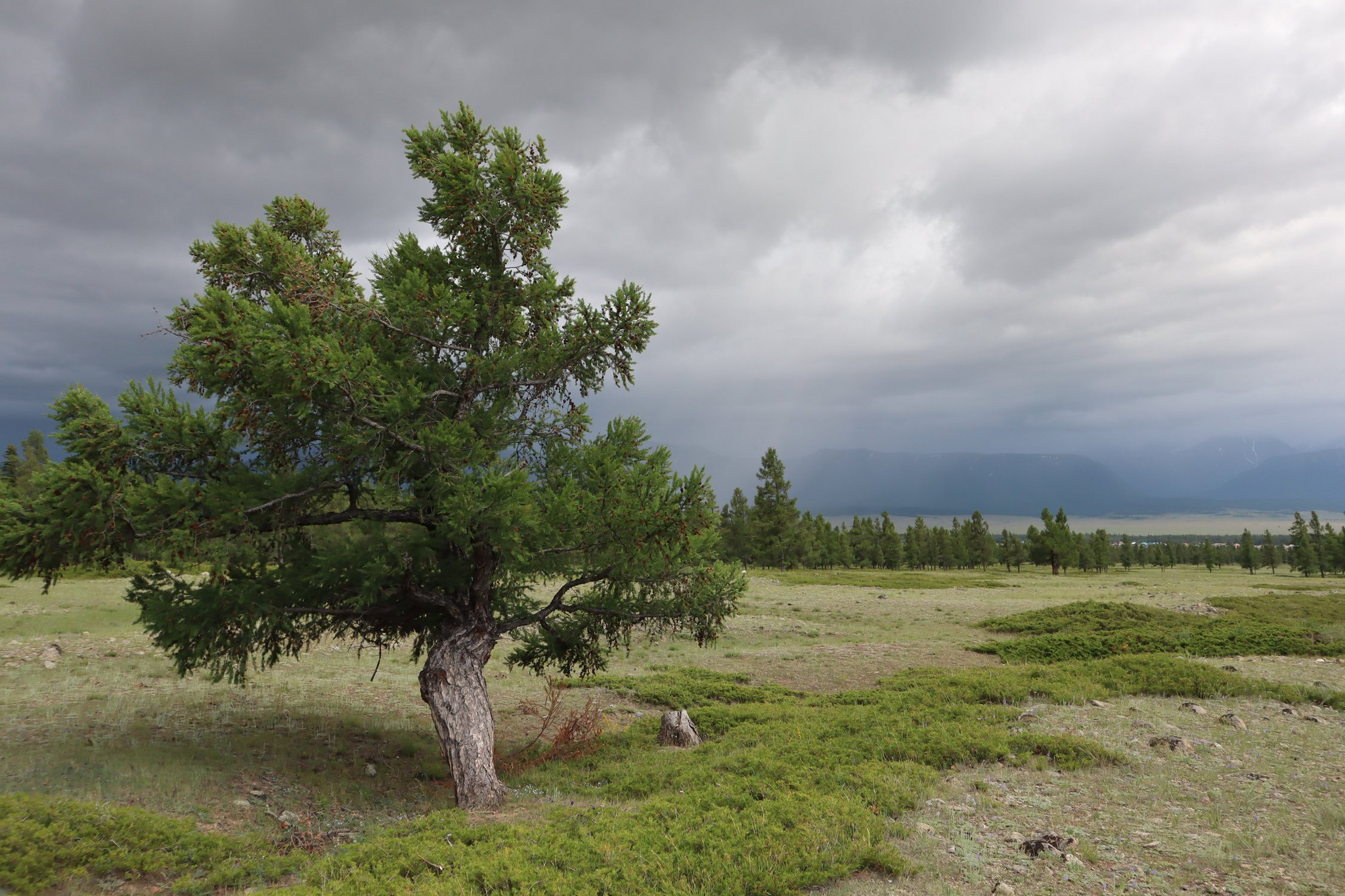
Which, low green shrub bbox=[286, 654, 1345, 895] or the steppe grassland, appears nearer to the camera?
the steppe grassland

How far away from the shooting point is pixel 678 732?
14555 mm

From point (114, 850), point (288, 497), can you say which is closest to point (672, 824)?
point (114, 850)

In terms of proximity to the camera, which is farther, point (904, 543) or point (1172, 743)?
point (904, 543)

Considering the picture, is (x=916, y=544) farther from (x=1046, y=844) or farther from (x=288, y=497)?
(x=288, y=497)

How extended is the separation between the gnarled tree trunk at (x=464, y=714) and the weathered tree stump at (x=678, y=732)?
176 inches

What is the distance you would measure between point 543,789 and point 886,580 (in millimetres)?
63641

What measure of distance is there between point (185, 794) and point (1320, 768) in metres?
18.0

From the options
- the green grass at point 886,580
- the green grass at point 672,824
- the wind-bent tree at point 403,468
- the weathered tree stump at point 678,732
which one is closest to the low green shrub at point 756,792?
the green grass at point 672,824

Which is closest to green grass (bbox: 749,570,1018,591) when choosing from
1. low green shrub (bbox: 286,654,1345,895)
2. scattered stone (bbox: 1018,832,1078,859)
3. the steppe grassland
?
the steppe grassland

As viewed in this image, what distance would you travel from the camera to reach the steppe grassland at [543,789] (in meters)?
7.05

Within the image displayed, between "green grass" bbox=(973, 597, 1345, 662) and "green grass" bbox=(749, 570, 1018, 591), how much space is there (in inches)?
1056

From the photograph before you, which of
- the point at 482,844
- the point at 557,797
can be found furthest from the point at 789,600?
the point at 482,844

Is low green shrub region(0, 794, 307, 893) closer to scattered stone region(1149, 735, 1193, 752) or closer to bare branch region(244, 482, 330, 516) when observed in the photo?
bare branch region(244, 482, 330, 516)

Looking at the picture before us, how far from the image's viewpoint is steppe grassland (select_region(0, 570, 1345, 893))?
23.1 feet
